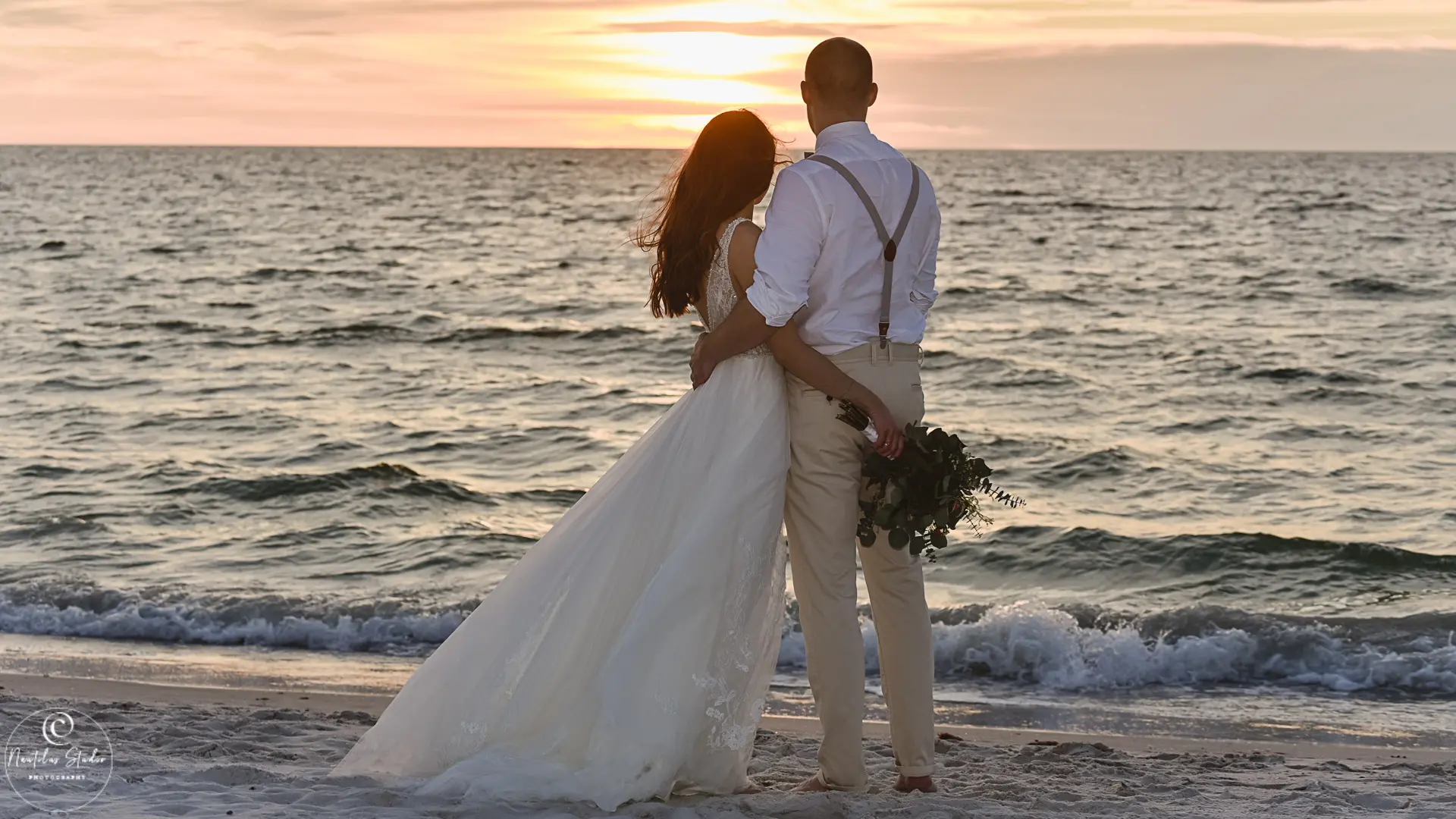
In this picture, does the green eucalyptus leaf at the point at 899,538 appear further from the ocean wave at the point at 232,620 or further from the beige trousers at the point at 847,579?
the ocean wave at the point at 232,620

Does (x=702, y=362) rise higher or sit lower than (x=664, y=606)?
higher

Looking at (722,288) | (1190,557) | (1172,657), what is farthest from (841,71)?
(1190,557)

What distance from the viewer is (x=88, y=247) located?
98.0 feet

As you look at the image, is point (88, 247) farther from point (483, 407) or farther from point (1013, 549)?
point (1013, 549)

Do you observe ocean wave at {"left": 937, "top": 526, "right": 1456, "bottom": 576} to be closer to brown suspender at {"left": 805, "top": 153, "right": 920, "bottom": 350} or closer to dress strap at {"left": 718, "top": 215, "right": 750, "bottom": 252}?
brown suspender at {"left": 805, "top": 153, "right": 920, "bottom": 350}

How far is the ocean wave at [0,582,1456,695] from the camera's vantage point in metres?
6.58

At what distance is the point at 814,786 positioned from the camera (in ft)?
12.9

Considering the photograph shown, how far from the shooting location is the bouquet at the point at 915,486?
354 centimetres

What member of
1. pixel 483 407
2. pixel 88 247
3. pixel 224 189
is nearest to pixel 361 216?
pixel 88 247

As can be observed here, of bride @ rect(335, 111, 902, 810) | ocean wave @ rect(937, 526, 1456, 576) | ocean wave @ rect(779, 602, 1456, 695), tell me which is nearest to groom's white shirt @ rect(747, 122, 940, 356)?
bride @ rect(335, 111, 902, 810)

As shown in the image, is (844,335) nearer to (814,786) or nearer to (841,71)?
(841,71)

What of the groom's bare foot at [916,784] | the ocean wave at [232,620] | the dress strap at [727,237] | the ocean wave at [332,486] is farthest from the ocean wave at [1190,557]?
the dress strap at [727,237]

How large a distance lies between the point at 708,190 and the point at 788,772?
6.80 feet

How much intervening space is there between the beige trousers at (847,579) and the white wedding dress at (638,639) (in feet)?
0.29
